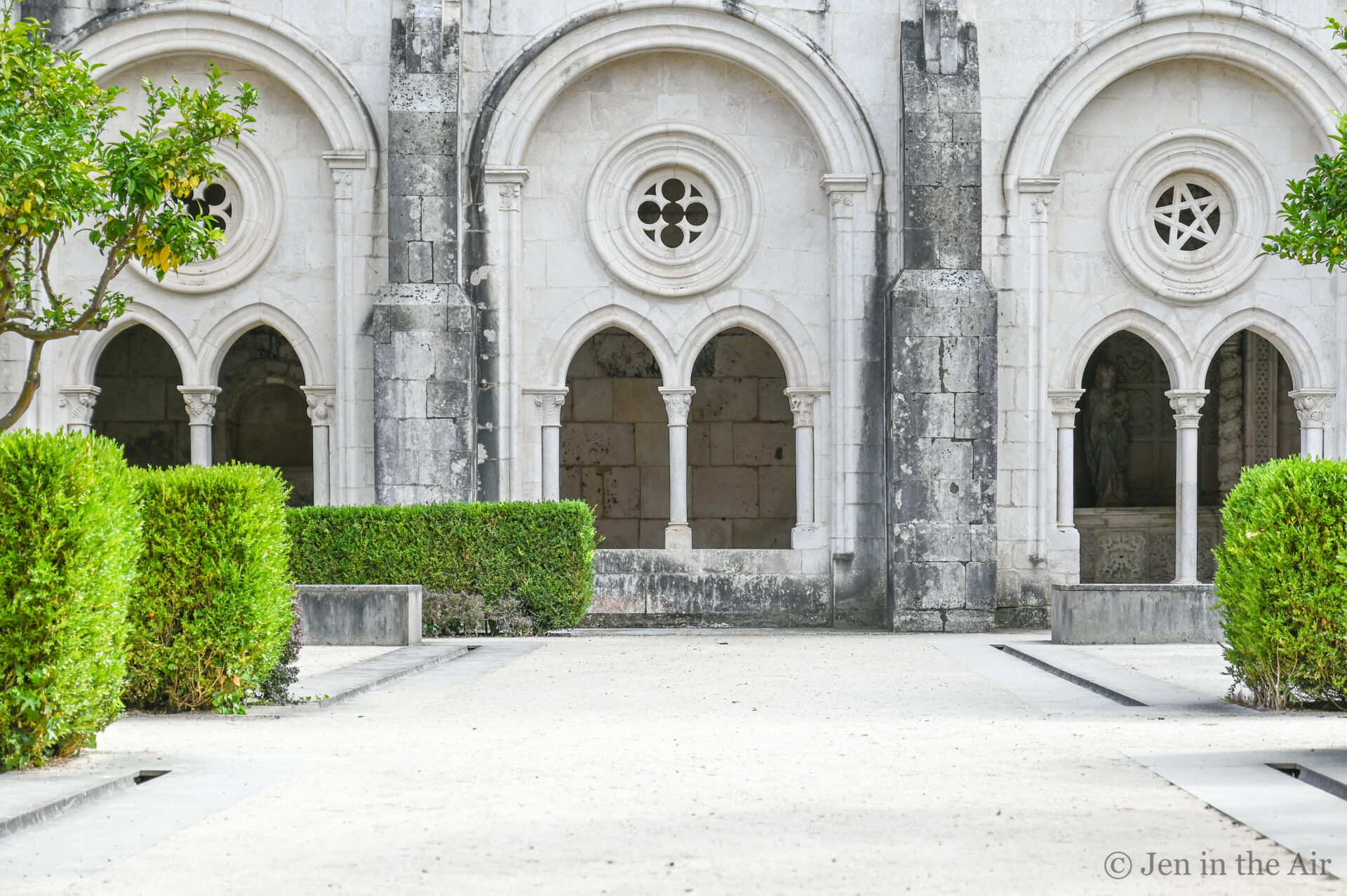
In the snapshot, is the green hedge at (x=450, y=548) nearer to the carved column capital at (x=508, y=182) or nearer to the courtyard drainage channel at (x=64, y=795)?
the carved column capital at (x=508, y=182)

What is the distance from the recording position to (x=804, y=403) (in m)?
15.5

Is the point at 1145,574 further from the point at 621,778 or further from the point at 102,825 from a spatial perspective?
the point at 102,825

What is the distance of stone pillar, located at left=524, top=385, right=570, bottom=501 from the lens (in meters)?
15.3

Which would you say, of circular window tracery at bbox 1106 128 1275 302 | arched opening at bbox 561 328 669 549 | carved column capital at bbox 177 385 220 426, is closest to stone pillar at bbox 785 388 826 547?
circular window tracery at bbox 1106 128 1275 302

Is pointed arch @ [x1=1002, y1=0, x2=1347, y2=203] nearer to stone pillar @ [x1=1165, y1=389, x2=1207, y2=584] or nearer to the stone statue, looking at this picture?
stone pillar @ [x1=1165, y1=389, x2=1207, y2=584]

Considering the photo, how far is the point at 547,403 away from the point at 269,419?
265 inches

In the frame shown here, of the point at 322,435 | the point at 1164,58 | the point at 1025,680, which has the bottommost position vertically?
the point at 1025,680

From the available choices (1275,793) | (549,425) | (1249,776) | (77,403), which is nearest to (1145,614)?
(549,425)

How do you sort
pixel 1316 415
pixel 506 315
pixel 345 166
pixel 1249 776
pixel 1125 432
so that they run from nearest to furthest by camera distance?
pixel 1249 776
pixel 345 166
pixel 506 315
pixel 1316 415
pixel 1125 432

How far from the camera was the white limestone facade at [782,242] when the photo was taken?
47.4 ft

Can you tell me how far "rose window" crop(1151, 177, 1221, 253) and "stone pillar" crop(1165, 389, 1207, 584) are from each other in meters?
1.61

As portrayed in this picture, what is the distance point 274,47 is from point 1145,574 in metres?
12.8

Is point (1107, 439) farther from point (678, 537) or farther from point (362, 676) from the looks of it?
point (362, 676)

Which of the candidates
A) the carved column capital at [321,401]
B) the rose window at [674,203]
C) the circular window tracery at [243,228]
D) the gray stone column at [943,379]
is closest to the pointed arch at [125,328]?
the circular window tracery at [243,228]
